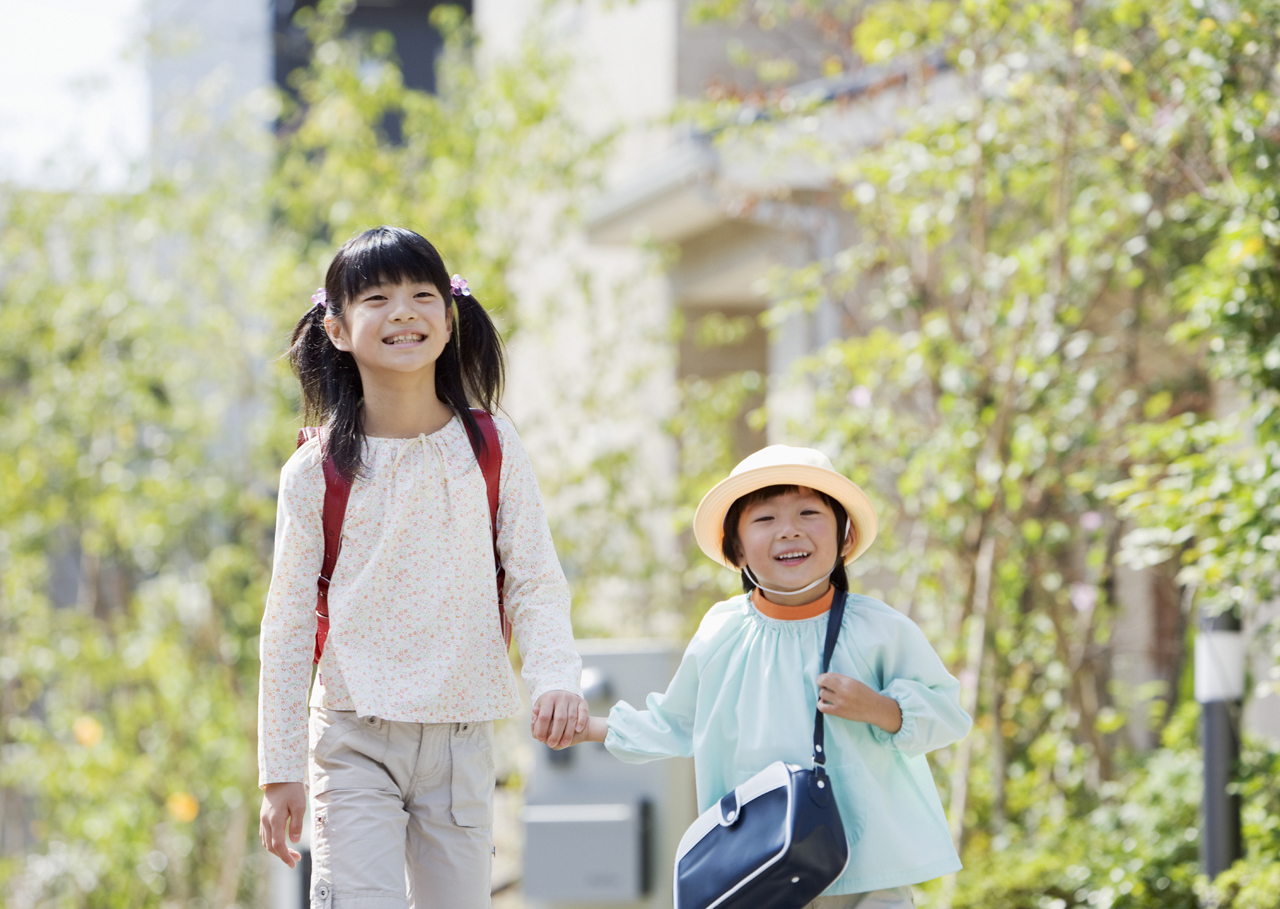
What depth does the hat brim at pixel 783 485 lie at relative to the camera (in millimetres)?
2539

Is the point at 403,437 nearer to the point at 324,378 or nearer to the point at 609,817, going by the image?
the point at 324,378

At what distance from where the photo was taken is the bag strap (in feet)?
7.76

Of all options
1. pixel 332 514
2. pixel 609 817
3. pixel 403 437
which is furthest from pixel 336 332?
pixel 609 817

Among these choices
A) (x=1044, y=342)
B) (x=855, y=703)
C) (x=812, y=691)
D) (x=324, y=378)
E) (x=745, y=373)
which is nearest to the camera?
(x=855, y=703)

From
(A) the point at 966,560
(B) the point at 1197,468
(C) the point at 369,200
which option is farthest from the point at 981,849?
(C) the point at 369,200

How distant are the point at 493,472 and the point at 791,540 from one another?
0.56 metres

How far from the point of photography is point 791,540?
8.26 feet

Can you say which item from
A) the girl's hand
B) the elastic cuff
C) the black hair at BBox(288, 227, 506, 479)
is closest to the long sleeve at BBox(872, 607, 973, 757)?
the elastic cuff

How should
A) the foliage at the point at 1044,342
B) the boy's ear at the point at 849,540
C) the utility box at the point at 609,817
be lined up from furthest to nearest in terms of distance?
the utility box at the point at 609,817 → the foliage at the point at 1044,342 → the boy's ear at the point at 849,540

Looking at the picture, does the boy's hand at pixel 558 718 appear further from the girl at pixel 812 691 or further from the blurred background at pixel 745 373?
the blurred background at pixel 745 373

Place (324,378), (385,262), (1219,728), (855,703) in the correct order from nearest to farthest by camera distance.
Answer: (855,703)
(385,262)
(324,378)
(1219,728)

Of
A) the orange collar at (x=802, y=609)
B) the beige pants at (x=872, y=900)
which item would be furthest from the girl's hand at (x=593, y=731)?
the beige pants at (x=872, y=900)

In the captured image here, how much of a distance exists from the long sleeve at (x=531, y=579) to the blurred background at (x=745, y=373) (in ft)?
7.18

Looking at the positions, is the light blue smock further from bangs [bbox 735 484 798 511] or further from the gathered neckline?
the gathered neckline
